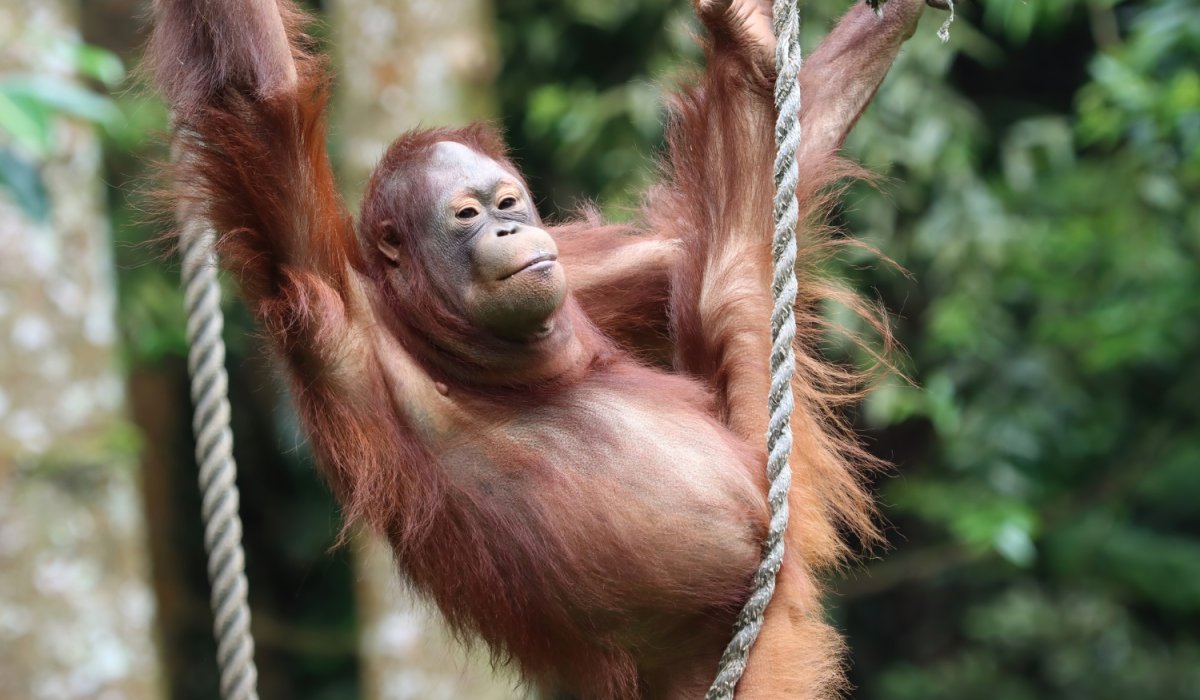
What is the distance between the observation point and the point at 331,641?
7820mm

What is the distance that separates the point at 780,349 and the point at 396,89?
121 inches

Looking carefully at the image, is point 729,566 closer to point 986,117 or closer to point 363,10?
point 363,10

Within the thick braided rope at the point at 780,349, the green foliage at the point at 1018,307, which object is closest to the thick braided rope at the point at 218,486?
the thick braided rope at the point at 780,349

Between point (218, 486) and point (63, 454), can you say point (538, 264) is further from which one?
point (63, 454)

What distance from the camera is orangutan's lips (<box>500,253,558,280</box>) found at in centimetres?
292

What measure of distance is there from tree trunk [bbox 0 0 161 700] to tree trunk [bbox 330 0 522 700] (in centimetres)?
87

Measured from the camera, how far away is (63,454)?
450 centimetres

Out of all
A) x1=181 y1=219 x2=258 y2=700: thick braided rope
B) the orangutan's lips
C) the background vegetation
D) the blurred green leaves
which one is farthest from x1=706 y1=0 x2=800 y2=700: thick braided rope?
the blurred green leaves

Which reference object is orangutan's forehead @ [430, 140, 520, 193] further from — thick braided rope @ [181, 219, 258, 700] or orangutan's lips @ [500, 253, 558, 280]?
thick braided rope @ [181, 219, 258, 700]

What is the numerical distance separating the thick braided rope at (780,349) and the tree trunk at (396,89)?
2696mm

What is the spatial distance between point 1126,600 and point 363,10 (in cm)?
507

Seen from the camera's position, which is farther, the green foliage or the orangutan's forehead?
the green foliage

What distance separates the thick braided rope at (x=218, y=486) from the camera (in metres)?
3.30

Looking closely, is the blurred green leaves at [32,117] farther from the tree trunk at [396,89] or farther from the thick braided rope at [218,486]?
the tree trunk at [396,89]
